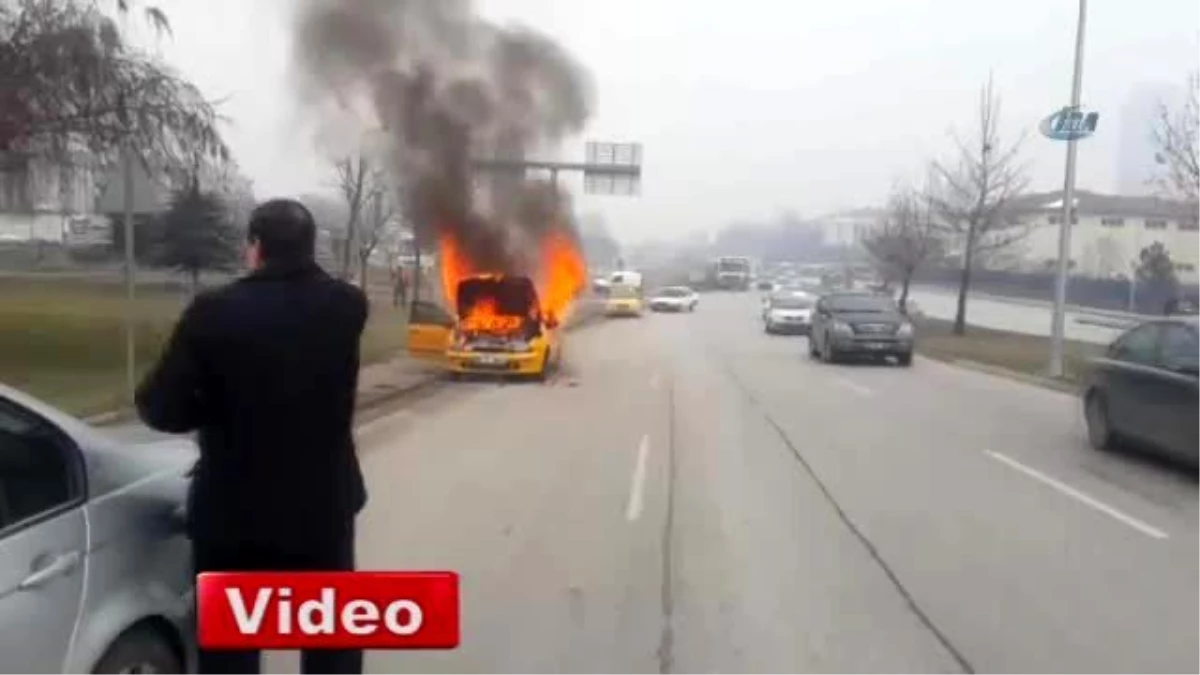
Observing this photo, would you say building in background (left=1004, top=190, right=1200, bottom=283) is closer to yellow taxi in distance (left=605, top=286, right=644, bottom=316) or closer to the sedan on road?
yellow taxi in distance (left=605, top=286, right=644, bottom=316)

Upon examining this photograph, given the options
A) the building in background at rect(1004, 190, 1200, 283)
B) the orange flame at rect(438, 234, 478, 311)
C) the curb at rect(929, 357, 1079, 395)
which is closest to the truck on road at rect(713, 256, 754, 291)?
the building in background at rect(1004, 190, 1200, 283)

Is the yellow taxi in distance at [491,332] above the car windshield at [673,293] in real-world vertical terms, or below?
above

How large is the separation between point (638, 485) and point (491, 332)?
1178 cm

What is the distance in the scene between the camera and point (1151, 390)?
35.7 feet

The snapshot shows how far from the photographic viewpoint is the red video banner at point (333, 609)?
2.33 m

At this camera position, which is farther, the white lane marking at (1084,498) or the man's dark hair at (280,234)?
the white lane marking at (1084,498)

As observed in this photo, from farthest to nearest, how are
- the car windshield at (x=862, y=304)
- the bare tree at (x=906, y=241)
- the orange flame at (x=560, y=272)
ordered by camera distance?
1. the bare tree at (x=906, y=241)
2. the orange flame at (x=560, y=272)
3. the car windshield at (x=862, y=304)

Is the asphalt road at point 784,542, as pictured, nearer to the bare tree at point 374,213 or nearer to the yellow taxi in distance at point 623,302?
the bare tree at point 374,213

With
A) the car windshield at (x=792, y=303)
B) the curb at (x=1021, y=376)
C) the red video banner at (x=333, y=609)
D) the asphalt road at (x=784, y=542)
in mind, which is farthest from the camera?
the car windshield at (x=792, y=303)

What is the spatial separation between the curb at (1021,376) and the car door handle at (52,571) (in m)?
18.1

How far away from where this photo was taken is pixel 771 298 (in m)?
43.7

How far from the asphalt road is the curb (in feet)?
16.0

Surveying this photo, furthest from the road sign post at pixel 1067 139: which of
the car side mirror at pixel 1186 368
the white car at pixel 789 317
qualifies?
the white car at pixel 789 317

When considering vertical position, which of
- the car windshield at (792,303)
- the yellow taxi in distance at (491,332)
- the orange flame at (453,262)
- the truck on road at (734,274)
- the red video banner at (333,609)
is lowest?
the truck on road at (734,274)
